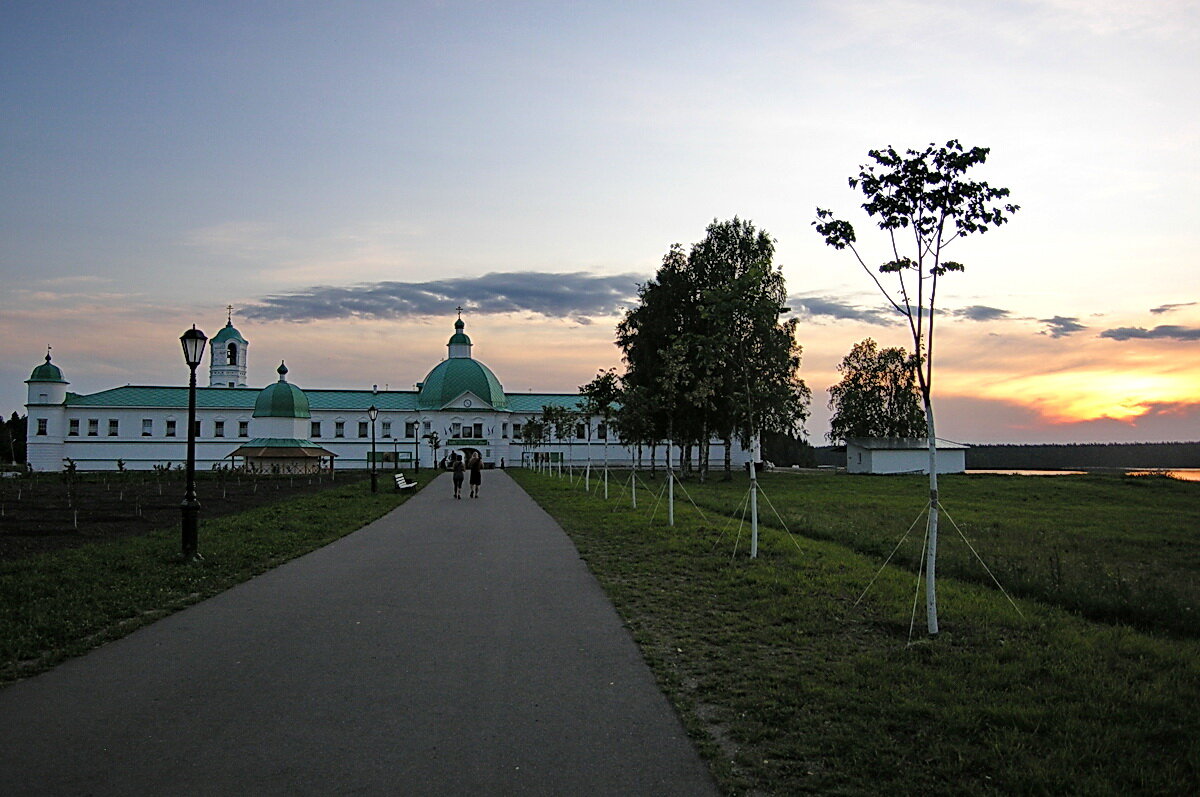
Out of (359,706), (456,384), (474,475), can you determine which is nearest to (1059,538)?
(359,706)

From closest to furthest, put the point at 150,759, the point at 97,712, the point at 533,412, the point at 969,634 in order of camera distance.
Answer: the point at 150,759
the point at 97,712
the point at 969,634
the point at 533,412

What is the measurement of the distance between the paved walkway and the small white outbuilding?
6062cm

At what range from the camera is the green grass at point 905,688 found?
16.3 feet

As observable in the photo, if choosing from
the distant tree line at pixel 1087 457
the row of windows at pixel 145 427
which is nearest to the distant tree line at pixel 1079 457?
the distant tree line at pixel 1087 457

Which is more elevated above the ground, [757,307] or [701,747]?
[757,307]

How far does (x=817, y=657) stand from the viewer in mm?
7539

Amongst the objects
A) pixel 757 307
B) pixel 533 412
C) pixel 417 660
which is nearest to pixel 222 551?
pixel 417 660

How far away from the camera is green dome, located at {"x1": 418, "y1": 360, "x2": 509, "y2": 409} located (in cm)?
9481

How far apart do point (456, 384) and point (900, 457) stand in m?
47.3

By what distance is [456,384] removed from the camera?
95188 mm

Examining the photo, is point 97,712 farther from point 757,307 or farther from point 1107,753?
point 757,307

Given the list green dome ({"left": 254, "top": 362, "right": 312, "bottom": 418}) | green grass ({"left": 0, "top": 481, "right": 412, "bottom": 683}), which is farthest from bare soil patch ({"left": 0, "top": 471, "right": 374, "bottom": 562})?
green dome ({"left": 254, "top": 362, "right": 312, "bottom": 418})

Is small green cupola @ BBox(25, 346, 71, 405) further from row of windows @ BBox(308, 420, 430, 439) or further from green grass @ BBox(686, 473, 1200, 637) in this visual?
green grass @ BBox(686, 473, 1200, 637)

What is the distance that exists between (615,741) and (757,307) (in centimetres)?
1077
